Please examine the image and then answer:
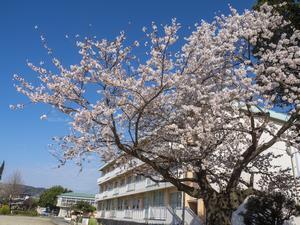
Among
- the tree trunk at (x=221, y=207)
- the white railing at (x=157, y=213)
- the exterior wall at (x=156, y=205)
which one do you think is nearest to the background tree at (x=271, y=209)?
the exterior wall at (x=156, y=205)

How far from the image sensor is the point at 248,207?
14500 millimetres

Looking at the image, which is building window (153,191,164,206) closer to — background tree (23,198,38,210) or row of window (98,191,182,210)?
row of window (98,191,182,210)

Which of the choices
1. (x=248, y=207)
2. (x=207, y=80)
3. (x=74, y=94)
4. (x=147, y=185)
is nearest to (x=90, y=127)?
(x=74, y=94)

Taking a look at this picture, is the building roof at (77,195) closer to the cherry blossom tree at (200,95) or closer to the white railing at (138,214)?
the white railing at (138,214)

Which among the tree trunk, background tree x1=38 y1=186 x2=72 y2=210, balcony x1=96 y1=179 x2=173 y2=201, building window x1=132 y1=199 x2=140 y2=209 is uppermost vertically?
background tree x1=38 y1=186 x2=72 y2=210

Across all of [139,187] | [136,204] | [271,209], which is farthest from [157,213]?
[271,209]

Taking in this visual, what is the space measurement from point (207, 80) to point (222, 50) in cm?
98

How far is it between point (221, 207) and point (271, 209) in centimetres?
391

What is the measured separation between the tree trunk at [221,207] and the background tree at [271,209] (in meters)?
2.99

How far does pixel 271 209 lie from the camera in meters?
13.7

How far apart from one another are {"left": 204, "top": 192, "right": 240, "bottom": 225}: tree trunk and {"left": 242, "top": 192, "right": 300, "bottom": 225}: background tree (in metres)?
2.99

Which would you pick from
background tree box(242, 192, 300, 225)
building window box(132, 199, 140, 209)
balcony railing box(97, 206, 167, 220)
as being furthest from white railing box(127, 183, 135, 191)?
background tree box(242, 192, 300, 225)

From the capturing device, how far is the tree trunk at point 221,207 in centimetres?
1055

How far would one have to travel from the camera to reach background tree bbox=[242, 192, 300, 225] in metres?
13.6
